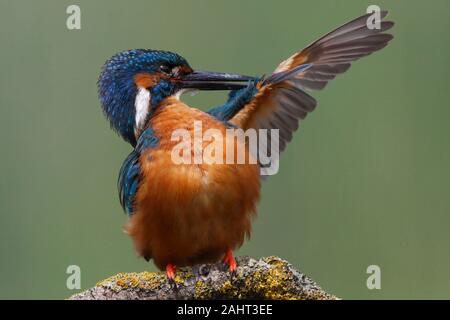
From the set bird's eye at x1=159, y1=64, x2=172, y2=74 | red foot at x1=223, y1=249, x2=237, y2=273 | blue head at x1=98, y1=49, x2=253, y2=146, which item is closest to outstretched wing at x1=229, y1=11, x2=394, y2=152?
blue head at x1=98, y1=49, x2=253, y2=146

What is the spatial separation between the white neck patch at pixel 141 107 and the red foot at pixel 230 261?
865mm

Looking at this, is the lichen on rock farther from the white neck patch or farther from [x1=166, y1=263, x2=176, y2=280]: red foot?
the white neck patch

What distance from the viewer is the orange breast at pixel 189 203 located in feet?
14.9

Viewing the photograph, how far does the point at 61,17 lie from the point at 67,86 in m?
0.56

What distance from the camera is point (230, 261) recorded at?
440cm

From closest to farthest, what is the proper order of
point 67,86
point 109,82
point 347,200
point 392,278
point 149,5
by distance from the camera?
point 109,82 < point 392,278 < point 347,200 < point 67,86 < point 149,5

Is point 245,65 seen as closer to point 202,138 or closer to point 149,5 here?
point 149,5

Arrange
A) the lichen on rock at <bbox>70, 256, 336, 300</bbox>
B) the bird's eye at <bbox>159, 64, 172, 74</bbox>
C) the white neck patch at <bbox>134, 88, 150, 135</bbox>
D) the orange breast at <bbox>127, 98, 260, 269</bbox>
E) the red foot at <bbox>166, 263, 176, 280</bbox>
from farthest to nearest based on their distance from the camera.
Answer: the bird's eye at <bbox>159, 64, 172, 74</bbox> < the white neck patch at <bbox>134, 88, 150, 135</bbox> < the orange breast at <bbox>127, 98, 260, 269</bbox> < the red foot at <bbox>166, 263, 176, 280</bbox> < the lichen on rock at <bbox>70, 256, 336, 300</bbox>

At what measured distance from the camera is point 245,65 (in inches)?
270

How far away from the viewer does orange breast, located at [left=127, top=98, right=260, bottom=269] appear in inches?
178

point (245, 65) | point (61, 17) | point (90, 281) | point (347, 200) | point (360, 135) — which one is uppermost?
point (61, 17)

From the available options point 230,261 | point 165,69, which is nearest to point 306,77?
point 165,69

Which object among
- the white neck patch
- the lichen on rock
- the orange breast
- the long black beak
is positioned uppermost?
the long black beak
